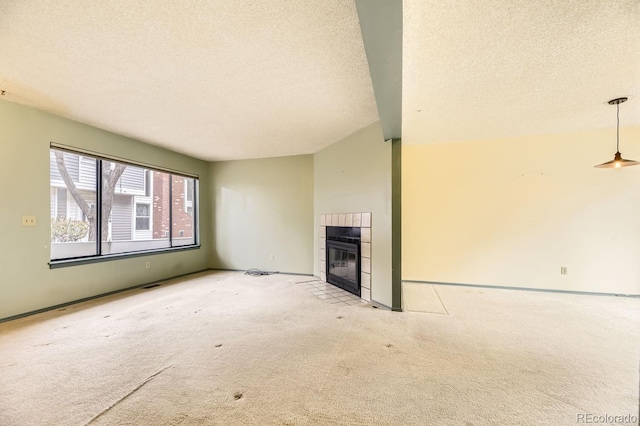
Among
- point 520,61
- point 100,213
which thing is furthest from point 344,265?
point 100,213

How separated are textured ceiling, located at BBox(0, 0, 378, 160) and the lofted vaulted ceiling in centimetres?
1

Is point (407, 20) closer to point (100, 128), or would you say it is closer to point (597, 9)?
point (597, 9)

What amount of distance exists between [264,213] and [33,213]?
3.22 meters

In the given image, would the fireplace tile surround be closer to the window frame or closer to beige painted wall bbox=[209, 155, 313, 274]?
beige painted wall bbox=[209, 155, 313, 274]

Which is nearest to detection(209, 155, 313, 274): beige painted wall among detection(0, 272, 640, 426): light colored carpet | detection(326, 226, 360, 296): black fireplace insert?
detection(326, 226, 360, 296): black fireplace insert

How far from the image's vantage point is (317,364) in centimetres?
189

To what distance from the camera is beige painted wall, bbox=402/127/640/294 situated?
137 inches

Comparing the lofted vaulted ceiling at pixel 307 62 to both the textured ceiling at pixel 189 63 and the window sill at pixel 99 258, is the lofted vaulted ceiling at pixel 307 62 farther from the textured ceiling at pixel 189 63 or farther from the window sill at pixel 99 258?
the window sill at pixel 99 258

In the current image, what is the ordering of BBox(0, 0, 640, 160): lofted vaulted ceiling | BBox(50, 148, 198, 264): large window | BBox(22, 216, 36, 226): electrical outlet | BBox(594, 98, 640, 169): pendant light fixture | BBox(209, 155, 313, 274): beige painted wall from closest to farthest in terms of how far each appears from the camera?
BBox(0, 0, 640, 160): lofted vaulted ceiling, BBox(594, 98, 640, 169): pendant light fixture, BBox(22, 216, 36, 226): electrical outlet, BBox(50, 148, 198, 264): large window, BBox(209, 155, 313, 274): beige painted wall

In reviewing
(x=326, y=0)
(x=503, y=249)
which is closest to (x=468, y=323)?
(x=503, y=249)

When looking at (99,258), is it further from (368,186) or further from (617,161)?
(617,161)

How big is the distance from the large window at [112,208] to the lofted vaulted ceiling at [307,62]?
0.85m

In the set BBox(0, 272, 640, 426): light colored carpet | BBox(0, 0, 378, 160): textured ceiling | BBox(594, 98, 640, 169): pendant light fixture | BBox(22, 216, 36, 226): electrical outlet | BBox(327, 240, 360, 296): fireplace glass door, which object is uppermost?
BBox(0, 0, 378, 160): textured ceiling

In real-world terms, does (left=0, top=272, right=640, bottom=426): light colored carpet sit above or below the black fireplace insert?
below
